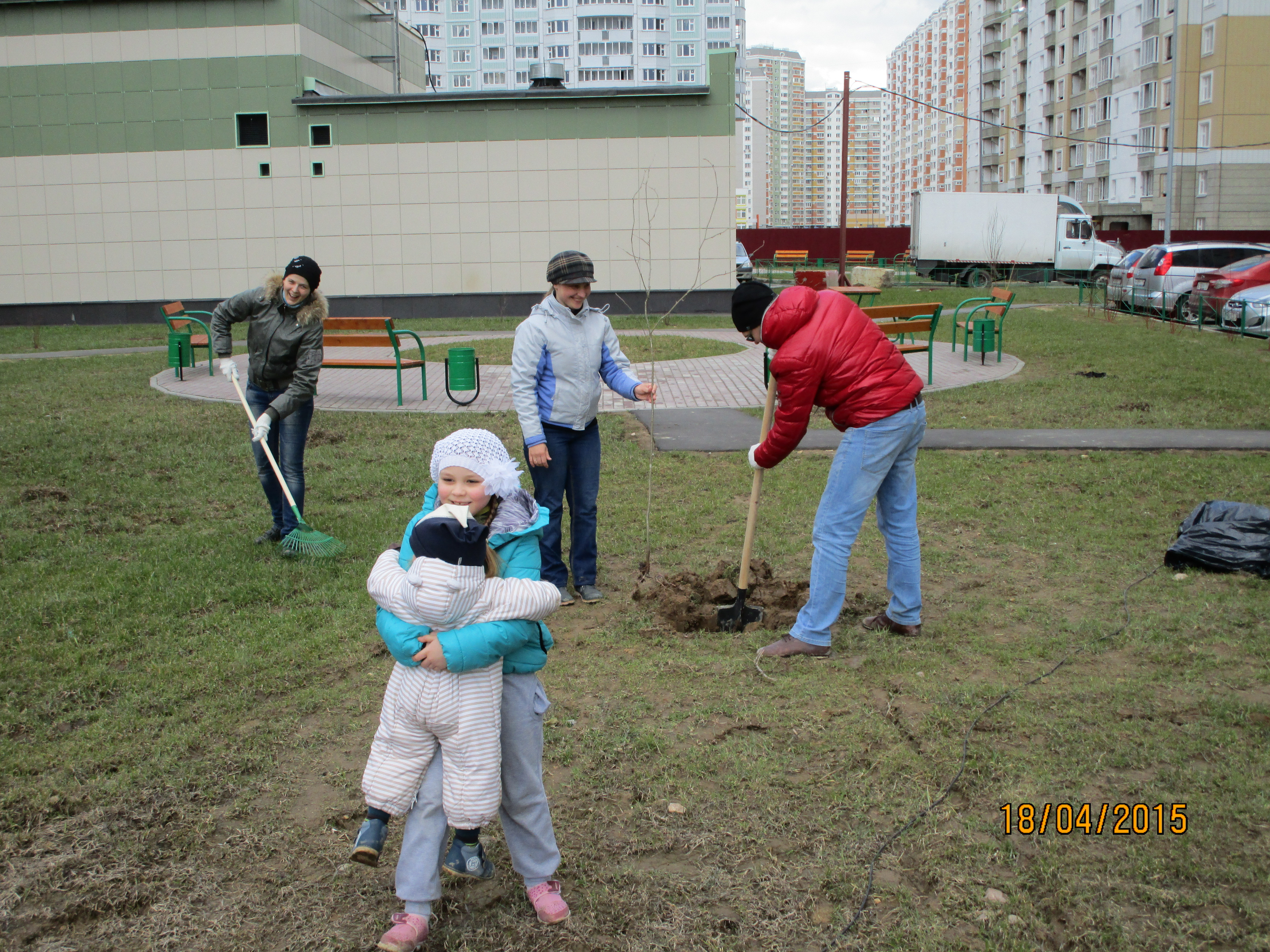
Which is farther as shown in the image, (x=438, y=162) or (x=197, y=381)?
(x=438, y=162)

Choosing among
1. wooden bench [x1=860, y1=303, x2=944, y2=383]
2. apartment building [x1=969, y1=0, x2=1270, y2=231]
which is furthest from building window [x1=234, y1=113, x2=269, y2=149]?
apartment building [x1=969, y1=0, x2=1270, y2=231]

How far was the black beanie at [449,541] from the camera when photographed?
2.50 metres

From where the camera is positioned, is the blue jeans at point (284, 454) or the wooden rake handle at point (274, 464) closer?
the wooden rake handle at point (274, 464)

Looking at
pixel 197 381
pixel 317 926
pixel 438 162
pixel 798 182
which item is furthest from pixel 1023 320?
pixel 798 182

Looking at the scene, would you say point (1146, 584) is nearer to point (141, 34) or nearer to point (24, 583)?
point (24, 583)

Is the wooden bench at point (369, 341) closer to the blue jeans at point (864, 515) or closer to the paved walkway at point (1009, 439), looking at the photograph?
the paved walkway at point (1009, 439)

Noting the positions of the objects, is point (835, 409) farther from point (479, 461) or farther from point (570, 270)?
point (479, 461)

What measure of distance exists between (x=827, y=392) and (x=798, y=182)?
165 m

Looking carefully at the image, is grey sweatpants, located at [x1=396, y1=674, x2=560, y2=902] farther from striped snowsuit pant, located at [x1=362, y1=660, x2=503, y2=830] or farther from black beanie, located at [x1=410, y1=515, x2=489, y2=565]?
black beanie, located at [x1=410, y1=515, x2=489, y2=565]

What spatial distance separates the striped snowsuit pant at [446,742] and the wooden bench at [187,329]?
1287 centimetres

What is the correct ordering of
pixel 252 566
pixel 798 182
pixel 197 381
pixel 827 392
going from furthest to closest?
pixel 798 182
pixel 197 381
pixel 252 566
pixel 827 392

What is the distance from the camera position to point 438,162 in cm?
2331

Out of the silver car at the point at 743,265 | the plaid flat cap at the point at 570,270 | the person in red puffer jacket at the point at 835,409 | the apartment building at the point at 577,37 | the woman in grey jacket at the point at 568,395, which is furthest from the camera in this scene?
the apartment building at the point at 577,37

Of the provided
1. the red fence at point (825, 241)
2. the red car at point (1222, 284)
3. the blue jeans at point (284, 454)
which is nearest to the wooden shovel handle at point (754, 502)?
the blue jeans at point (284, 454)
